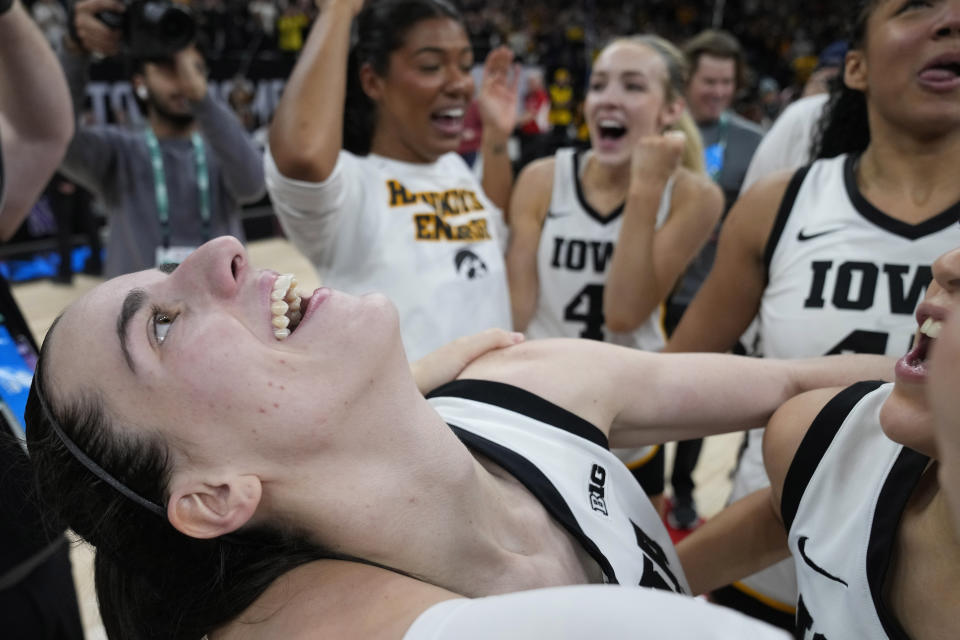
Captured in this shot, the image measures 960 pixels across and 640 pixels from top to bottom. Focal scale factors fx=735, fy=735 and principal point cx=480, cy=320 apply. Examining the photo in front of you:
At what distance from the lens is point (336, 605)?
76cm

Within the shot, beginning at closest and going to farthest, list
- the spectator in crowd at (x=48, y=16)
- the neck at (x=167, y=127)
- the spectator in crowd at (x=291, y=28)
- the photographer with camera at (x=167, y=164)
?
the photographer with camera at (x=167, y=164) < the neck at (x=167, y=127) < the spectator in crowd at (x=48, y=16) < the spectator in crowd at (x=291, y=28)

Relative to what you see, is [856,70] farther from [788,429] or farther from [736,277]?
[788,429]

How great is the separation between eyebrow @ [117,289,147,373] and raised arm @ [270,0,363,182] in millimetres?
629

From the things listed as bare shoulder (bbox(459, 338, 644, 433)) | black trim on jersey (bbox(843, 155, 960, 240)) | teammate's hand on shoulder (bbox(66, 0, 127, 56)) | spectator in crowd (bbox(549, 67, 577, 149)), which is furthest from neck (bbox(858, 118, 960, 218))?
spectator in crowd (bbox(549, 67, 577, 149))

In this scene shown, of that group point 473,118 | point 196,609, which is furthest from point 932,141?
point 473,118

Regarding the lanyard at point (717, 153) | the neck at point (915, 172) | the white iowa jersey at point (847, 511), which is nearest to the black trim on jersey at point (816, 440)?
the white iowa jersey at point (847, 511)

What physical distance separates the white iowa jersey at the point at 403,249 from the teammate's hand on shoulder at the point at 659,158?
0.47 metres

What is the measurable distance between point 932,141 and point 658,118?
3.37 ft

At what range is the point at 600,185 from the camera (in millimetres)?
2109

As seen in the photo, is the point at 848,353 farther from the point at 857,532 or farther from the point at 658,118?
the point at 658,118

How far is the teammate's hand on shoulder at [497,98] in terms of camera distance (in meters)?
2.23

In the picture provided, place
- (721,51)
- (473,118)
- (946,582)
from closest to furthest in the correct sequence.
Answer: (946,582) → (721,51) → (473,118)

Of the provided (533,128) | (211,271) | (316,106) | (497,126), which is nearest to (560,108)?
(533,128)

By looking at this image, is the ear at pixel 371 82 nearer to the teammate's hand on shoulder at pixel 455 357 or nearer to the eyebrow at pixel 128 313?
the teammate's hand on shoulder at pixel 455 357
